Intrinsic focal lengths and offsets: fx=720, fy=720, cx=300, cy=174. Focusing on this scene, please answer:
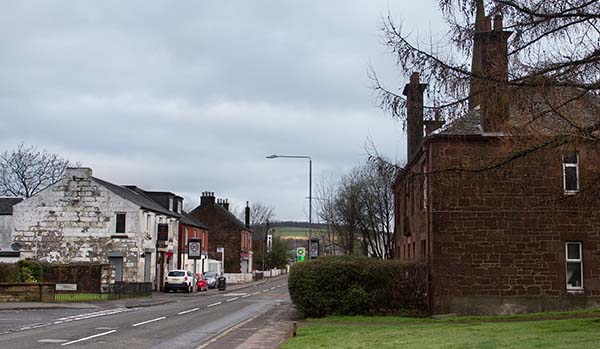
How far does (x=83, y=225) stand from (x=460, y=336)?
37.2m

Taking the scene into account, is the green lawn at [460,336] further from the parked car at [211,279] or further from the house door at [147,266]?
the parked car at [211,279]

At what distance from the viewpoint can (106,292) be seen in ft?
139

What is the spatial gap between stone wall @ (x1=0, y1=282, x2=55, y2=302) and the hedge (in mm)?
15177

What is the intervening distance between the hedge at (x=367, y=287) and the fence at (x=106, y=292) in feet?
53.5

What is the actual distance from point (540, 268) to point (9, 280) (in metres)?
25.7

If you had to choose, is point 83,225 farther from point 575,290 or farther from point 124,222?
point 575,290

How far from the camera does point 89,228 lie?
48.4 metres

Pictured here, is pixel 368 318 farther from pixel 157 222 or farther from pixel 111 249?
pixel 157 222

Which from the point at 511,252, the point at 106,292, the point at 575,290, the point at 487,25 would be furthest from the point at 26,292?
the point at 487,25

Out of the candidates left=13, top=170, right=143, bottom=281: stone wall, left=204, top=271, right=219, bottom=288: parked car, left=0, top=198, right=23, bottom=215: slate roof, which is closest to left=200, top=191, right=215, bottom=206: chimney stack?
left=204, top=271, right=219, bottom=288: parked car

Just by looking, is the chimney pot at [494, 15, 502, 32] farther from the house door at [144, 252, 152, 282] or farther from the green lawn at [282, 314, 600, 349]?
the house door at [144, 252, 152, 282]

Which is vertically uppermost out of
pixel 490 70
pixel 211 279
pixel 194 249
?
pixel 490 70

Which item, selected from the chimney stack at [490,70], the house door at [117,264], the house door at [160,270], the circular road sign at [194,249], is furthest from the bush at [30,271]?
the chimney stack at [490,70]

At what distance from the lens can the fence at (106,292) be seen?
38688 millimetres
